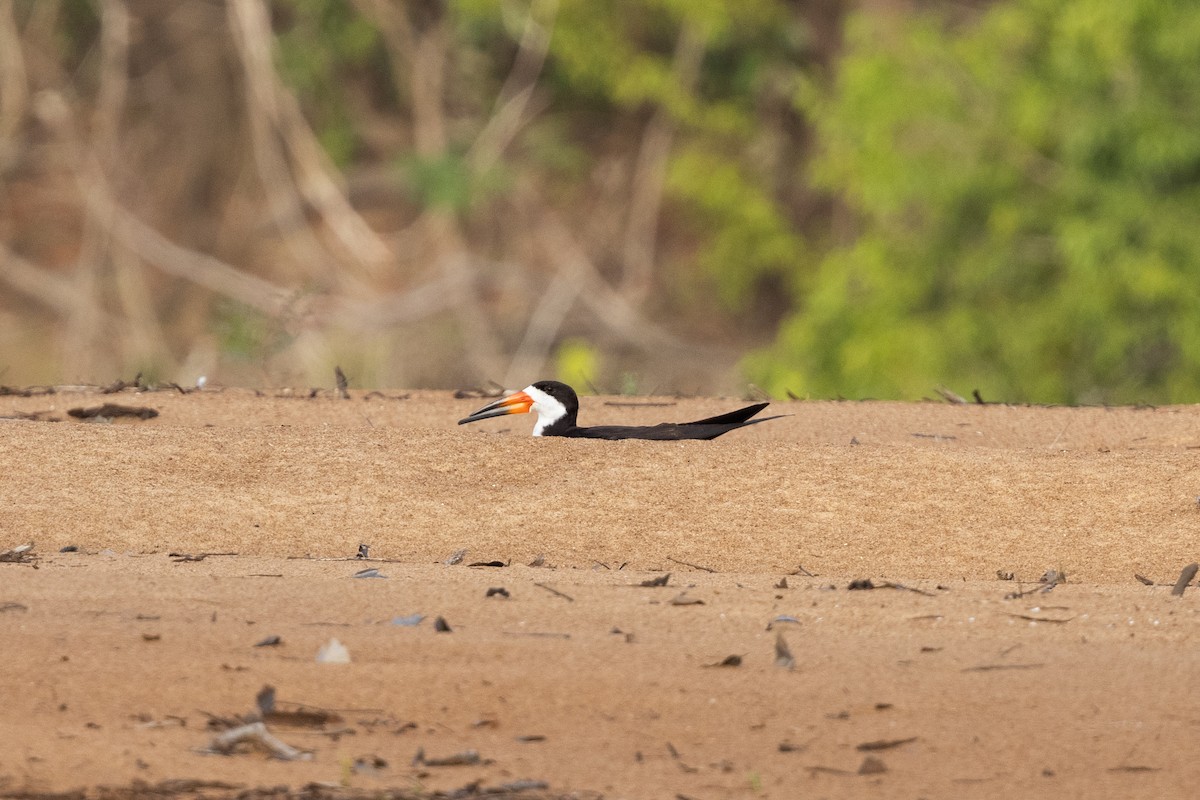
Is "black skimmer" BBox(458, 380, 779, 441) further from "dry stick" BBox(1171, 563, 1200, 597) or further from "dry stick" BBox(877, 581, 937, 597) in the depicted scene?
"dry stick" BBox(1171, 563, 1200, 597)

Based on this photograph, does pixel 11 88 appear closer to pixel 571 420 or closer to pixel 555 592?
pixel 571 420

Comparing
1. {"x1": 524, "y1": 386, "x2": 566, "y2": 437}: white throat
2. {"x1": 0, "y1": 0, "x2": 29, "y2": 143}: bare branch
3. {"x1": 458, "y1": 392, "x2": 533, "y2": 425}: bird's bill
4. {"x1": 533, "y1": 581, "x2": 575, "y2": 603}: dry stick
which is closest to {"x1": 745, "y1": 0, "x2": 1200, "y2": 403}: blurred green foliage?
{"x1": 0, "y1": 0, "x2": 29, "y2": 143}: bare branch

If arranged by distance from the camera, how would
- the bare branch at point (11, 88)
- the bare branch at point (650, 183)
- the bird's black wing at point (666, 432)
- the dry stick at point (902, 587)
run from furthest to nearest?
the bare branch at point (650, 183) < the bare branch at point (11, 88) < the bird's black wing at point (666, 432) < the dry stick at point (902, 587)

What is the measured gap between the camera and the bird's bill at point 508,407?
303 inches

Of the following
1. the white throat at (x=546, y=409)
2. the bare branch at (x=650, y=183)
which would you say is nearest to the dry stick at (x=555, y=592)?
the white throat at (x=546, y=409)

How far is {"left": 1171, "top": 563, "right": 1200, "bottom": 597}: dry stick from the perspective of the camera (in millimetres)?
4988

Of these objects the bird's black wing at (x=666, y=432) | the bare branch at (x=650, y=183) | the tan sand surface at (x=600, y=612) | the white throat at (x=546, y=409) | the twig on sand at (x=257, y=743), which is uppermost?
the bare branch at (x=650, y=183)

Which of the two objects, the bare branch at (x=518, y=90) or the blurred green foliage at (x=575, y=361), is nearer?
the blurred green foliage at (x=575, y=361)

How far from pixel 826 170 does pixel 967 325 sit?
9.97 ft

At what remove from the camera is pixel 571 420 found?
7527mm

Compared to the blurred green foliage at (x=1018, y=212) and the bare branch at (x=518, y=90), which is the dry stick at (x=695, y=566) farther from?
the bare branch at (x=518, y=90)

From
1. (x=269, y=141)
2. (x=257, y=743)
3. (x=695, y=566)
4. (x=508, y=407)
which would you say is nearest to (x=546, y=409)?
(x=508, y=407)

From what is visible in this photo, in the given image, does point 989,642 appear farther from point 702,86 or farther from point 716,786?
point 702,86

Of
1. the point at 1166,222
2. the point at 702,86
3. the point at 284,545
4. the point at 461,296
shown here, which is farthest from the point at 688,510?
the point at 702,86
